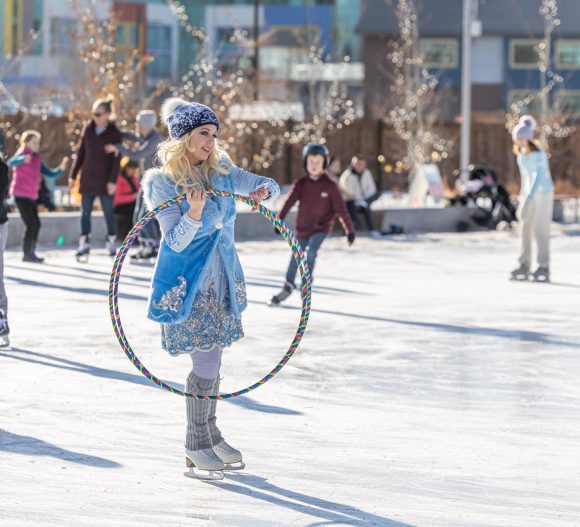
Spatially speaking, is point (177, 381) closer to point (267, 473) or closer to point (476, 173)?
point (267, 473)

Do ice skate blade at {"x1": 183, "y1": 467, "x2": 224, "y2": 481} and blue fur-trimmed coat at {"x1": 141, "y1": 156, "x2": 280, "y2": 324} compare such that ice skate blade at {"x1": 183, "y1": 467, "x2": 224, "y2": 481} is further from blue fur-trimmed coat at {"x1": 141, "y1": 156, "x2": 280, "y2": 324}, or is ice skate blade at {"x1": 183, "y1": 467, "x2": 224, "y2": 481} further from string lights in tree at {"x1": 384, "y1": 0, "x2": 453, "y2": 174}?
→ string lights in tree at {"x1": 384, "y1": 0, "x2": 453, "y2": 174}

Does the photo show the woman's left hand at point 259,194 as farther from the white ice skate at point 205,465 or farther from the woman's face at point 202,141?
the white ice skate at point 205,465

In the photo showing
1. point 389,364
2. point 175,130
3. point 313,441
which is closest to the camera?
point 175,130

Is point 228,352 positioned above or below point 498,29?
below

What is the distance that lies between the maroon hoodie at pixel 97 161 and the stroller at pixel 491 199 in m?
8.85

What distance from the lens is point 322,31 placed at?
8219 centimetres

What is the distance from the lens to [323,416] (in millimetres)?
8594

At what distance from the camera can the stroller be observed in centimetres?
2545

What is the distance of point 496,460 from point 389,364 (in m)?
3.25

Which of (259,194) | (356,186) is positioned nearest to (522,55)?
(356,186)

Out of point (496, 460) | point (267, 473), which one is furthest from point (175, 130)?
point (496, 460)

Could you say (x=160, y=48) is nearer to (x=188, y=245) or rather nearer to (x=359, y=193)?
(x=359, y=193)

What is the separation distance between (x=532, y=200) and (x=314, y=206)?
10.9 ft

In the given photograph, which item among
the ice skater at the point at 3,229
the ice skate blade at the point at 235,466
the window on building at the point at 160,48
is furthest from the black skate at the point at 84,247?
the window on building at the point at 160,48
